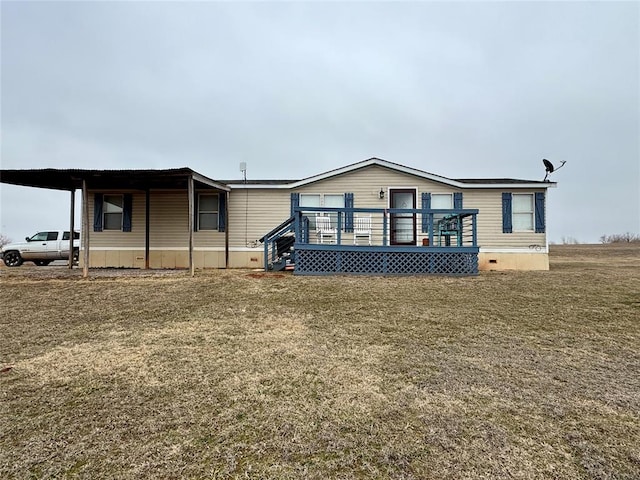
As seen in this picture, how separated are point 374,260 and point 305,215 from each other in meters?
2.86

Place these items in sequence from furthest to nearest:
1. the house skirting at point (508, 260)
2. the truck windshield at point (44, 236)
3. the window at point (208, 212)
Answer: the truck windshield at point (44, 236) < the window at point (208, 212) < the house skirting at point (508, 260)

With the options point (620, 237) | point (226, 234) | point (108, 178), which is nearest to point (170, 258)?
point (226, 234)

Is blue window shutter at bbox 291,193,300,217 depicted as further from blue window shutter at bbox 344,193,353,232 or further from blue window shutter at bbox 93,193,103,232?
blue window shutter at bbox 93,193,103,232

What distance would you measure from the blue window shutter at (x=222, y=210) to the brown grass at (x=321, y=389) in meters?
5.83

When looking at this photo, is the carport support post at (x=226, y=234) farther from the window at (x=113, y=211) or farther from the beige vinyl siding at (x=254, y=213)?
the window at (x=113, y=211)

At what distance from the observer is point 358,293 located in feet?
23.8

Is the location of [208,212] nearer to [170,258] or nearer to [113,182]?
[170,258]

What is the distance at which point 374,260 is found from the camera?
31.4 ft

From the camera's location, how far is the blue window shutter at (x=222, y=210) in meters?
12.2

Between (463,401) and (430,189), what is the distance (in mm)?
9940

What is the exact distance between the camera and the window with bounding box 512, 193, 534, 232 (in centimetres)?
1186

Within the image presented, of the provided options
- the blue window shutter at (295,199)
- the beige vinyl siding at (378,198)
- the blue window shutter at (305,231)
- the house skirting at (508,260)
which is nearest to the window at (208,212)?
the beige vinyl siding at (378,198)

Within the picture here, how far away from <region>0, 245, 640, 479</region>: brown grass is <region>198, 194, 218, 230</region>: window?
5977 mm

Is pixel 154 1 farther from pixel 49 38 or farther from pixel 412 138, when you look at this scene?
pixel 412 138
